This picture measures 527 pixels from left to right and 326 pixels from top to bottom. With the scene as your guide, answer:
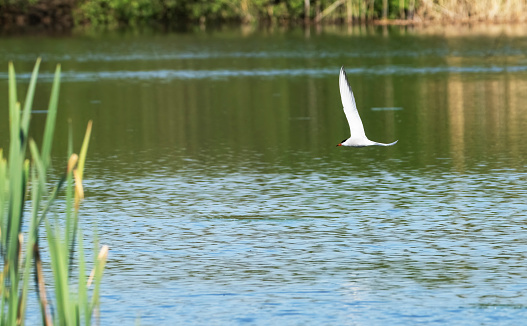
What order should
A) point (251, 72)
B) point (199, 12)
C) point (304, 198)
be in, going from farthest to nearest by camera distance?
point (199, 12) < point (251, 72) < point (304, 198)

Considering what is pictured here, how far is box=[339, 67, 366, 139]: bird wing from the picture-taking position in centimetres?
845

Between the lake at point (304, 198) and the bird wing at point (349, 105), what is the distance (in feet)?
3.32

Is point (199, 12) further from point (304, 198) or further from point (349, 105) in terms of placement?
point (349, 105)

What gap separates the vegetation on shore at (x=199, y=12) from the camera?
73.8 m

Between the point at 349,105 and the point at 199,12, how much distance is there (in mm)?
70885

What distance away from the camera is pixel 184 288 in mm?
8359

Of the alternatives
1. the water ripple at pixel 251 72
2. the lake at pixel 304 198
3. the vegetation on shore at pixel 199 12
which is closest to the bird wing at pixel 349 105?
the lake at pixel 304 198

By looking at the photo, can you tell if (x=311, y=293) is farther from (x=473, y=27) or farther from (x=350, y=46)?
(x=473, y=27)

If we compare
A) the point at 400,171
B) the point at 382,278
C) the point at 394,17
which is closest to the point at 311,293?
the point at 382,278

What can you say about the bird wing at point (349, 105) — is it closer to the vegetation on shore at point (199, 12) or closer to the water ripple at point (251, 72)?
the water ripple at point (251, 72)

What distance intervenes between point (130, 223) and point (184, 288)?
2.68 m

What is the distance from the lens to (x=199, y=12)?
258ft

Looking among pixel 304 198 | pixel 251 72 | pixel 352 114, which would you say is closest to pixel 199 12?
pixel 251 72

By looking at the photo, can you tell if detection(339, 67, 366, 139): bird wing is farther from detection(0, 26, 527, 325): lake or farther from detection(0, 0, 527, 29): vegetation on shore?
detection(0, 0, 527, 29): vegetation on shore
